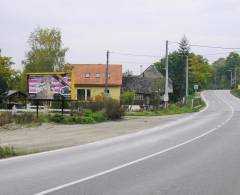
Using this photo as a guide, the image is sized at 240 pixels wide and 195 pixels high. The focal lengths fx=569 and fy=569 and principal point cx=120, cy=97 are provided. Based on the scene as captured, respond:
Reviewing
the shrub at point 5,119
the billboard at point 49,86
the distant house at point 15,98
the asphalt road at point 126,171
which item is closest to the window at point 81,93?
the distant house at point 15,98

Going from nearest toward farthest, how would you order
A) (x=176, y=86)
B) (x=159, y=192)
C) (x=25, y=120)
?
(x=159, y=192) < (x=25, y=120) < (x=176, y=86)

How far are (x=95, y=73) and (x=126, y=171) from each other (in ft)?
255

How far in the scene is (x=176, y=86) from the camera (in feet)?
366

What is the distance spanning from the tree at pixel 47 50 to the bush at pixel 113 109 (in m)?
35.0

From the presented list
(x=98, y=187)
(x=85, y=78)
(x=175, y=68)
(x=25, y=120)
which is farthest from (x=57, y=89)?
(x=175, y=68)

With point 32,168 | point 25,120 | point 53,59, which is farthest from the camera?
point 53,59

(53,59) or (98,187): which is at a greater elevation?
(53,59)

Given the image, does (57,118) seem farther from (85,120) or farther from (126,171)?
(126,171)

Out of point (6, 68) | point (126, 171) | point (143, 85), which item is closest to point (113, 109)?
point (126, 171)

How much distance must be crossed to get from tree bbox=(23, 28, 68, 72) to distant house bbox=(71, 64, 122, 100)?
27.8ft

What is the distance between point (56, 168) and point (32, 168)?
1.86 ft

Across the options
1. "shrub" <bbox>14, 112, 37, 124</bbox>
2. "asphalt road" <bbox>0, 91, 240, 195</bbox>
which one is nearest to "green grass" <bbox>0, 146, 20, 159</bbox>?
"asphalt road" <bbox>0, 91, 240, 195</bbox>

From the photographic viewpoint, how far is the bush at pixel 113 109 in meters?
42.7

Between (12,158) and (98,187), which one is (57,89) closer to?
(12,158)
